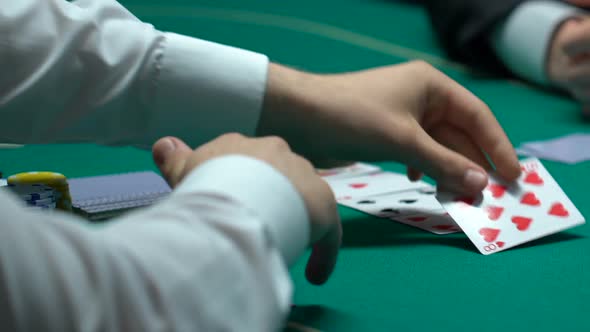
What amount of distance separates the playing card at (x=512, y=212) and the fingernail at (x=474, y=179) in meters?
0.03

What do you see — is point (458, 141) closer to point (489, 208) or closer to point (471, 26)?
point (489, 208)

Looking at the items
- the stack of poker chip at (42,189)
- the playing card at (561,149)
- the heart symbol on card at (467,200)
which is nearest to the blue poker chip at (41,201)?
the stack of poker chip at (42,189)

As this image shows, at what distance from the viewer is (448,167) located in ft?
3.14

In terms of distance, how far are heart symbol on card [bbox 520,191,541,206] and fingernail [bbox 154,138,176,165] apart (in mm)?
483

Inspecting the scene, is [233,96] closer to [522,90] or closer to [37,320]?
[37,320]

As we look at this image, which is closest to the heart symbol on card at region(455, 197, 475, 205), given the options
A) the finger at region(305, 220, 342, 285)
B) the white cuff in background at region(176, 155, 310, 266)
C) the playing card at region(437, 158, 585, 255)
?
the playing card at region(437, 158, 585, 255)

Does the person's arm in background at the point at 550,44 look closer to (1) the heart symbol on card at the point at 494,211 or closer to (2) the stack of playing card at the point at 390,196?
(2) the stack of playing card at the point at 390,196

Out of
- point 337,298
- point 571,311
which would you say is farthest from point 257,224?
point 571,311

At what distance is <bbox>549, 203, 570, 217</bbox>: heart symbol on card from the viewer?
100 centimetres

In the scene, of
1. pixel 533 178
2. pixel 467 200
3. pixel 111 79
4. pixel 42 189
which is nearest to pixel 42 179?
pixel 42 189

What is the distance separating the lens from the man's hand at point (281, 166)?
665mm

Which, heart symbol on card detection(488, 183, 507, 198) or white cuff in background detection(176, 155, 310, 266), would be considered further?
heart symbol on card detection(488, 183, 507, 198)

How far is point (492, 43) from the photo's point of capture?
1979 millimetres

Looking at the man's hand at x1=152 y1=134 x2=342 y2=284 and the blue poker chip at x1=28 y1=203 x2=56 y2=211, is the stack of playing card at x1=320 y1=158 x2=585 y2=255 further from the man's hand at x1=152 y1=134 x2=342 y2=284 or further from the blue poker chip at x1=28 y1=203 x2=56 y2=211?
the blue poker chip at x1=28 y1=203 x2=56 y2=211
